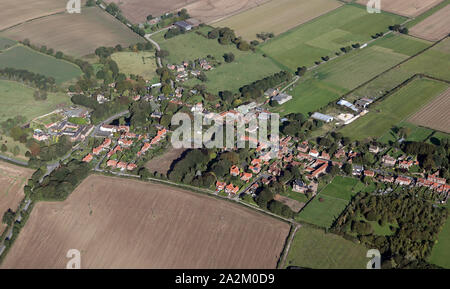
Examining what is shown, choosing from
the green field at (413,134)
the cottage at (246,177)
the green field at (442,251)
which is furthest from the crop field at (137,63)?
the green field at (442,251)

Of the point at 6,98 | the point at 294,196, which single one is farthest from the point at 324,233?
the point at 6,98

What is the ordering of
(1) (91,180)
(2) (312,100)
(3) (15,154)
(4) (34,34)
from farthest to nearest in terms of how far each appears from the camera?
(4) (34,34) → (2) (312,100) → (3) (15,154) → (1) (91,180)

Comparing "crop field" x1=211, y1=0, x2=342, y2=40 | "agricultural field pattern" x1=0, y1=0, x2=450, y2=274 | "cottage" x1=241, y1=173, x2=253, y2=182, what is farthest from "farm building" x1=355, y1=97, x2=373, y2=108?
"crop field" x1=211, y1=0, x2=342, y2=40

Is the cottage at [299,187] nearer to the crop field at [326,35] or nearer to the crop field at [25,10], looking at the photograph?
the crop field at [326,35]

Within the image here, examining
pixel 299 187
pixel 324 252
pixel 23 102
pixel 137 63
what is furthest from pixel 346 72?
pixel 23 102

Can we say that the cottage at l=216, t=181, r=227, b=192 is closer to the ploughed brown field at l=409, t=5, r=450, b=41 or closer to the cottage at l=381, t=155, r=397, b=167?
the cottage at l=381, t=155, r=397, b=167
